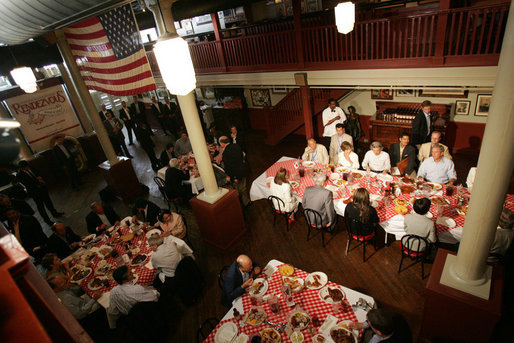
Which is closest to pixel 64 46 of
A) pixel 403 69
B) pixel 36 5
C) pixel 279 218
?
pixel 36 5

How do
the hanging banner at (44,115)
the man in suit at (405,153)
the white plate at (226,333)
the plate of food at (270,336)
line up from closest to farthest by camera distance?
the plate of food at (270,336)
the white plate at (226,333)
the man in suit at (405,153)
the hanging banner at (44,115)

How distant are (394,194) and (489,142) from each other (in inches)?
117

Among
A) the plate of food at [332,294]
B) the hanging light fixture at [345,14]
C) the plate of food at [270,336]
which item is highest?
the hanging light fixture at [345,14]

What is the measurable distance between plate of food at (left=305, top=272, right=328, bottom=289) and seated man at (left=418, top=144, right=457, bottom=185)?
10.0 ft

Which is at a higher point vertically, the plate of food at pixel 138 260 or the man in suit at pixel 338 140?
the man in suit at pixel 338 140

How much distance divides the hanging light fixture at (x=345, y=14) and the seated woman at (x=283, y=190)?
3.05 meters

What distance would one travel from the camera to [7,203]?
648 cm

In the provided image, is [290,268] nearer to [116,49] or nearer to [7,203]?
[116,49]

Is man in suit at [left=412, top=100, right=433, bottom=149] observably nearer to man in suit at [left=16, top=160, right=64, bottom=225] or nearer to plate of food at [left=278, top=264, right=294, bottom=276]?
plate of food at [left=278, top=264, right=294, bottom=276]

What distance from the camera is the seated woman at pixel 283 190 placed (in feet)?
19.4

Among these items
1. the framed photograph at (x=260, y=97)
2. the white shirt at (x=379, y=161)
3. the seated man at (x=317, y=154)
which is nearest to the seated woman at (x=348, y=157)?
the white shirt at (x=379, y=161)

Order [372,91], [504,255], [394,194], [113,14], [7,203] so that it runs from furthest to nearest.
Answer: [372,91]
[7,203]
[394,194]
[113,14]
[504,255]

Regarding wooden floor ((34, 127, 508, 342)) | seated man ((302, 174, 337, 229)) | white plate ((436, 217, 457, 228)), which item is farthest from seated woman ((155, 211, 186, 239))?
white plate ((436, 217, 457, 228))

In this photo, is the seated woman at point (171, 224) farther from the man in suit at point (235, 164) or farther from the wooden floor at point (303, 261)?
the man in suit at point (235, 164)
